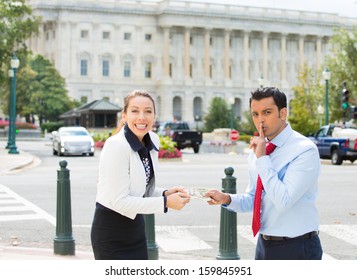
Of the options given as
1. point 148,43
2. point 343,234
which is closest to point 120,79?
point 148,43

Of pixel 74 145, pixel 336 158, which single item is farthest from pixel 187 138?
pixel 336 158

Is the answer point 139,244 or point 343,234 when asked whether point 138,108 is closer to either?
point 139,244

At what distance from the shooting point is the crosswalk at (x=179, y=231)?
11.6 meters

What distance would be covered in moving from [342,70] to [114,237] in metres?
53.7

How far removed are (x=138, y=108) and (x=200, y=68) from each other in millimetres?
138880

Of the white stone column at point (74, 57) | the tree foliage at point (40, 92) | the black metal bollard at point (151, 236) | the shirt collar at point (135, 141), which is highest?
the white stone column at point (74, 57)

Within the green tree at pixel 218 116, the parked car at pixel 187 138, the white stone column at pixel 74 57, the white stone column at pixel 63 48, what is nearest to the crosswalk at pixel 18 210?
the parked car at pixel 187 138

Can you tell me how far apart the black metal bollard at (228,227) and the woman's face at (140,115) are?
12.1 feet

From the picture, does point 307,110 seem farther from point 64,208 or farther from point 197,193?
point 197,193

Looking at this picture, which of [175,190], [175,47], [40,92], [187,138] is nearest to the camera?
[175,190]

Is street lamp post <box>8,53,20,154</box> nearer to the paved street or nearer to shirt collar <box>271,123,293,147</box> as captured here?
the paved street

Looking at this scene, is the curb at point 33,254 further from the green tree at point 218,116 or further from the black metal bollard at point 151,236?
the green tree at point 218,116

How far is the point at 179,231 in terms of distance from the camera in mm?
13070

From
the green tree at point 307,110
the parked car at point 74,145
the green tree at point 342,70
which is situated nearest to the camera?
the parked car at point 74,145
